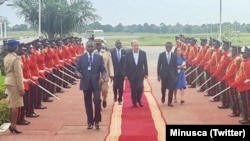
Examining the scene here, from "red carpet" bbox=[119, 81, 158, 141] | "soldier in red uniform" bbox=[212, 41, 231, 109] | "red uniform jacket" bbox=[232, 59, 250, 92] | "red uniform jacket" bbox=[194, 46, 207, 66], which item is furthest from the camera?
"red uniform jacket" bbox=[194, 46, 207, 66]

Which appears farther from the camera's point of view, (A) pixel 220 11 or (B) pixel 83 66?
(A) pixel 220 11

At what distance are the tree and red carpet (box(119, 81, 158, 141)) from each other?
20.6 metres

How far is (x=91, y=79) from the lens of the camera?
1220 centimetres

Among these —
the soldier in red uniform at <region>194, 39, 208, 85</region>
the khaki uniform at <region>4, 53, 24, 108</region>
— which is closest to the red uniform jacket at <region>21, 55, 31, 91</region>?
the khaki uniform at <region>4, 53, 24, 108</region>

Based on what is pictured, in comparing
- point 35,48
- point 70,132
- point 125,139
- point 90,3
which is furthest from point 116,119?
point 90,3

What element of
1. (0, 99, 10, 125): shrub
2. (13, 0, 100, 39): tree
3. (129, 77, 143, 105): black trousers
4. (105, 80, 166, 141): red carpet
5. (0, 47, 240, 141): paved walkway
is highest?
(13, 0, 100, 39): tree

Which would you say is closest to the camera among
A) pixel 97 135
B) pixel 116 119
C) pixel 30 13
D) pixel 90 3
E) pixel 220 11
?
pixel 97 135

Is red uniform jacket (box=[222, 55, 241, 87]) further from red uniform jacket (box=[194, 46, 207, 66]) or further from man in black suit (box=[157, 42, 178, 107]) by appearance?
red uniform jacket (box=[194, 46, 207, 66])

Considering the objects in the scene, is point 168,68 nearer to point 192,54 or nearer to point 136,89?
point 136,89

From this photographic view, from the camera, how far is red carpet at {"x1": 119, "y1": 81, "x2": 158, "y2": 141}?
36.0ft

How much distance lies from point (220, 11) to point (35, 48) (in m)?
10.0

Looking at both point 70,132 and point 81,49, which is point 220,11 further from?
point 70,132

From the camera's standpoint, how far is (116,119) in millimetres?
13305

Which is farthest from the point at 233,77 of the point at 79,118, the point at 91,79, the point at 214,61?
the point at 79,118
